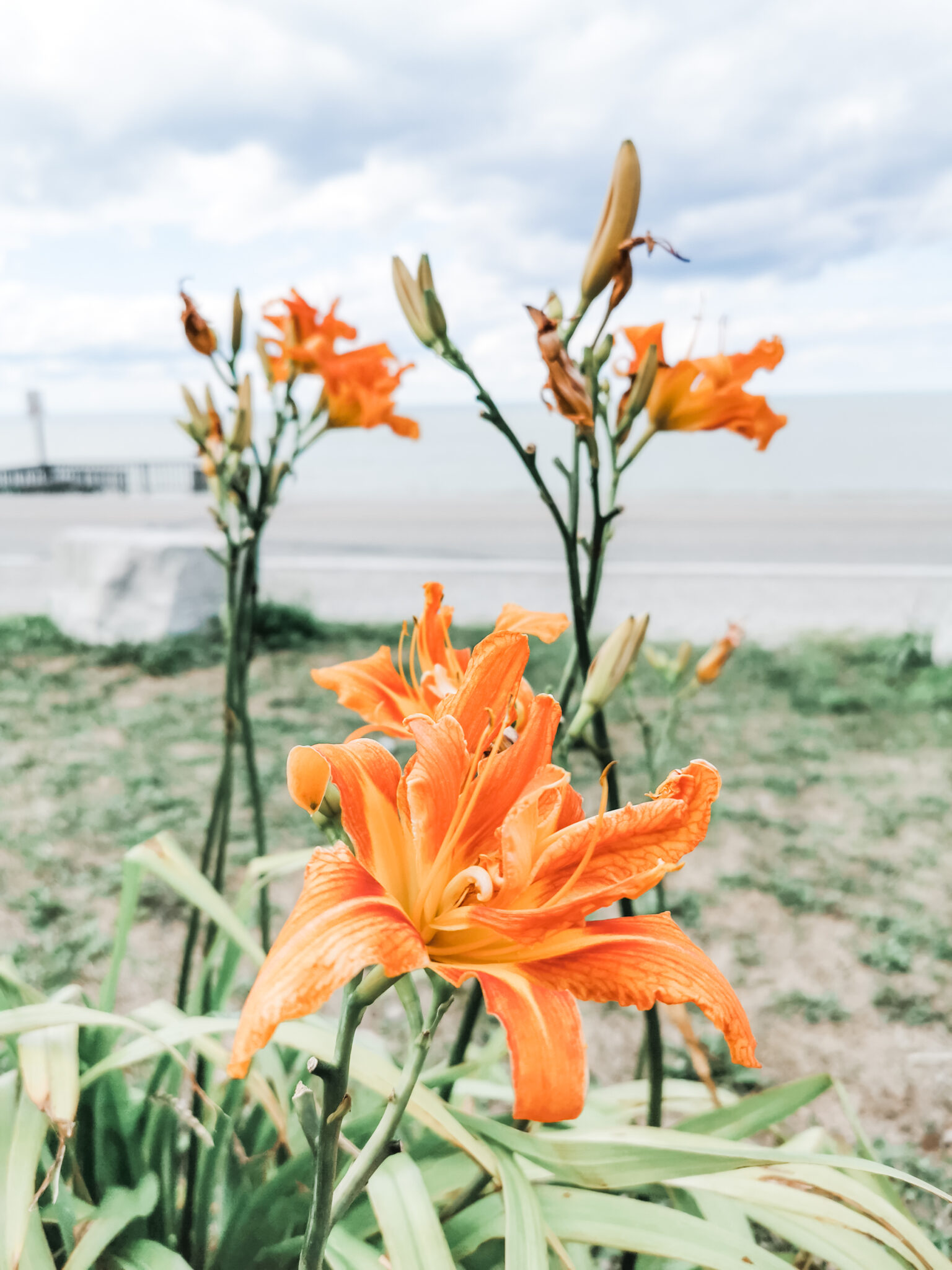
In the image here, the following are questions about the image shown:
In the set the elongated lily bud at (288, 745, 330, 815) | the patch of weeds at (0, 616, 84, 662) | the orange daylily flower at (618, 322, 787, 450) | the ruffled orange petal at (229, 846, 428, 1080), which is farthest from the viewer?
the patch of weeds at (0, 616, 84, 662)

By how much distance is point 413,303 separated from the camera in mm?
927

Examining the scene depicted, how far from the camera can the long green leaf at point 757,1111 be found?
98cm

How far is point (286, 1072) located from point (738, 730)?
300 centimetres

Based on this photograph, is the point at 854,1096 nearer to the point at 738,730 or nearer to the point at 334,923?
the point at 334,923

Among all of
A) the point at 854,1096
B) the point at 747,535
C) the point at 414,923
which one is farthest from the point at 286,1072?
the point at 747,535

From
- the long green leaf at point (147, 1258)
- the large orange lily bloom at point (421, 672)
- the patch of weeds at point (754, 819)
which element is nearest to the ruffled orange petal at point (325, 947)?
the large orange lily bloom at point (421, 672)

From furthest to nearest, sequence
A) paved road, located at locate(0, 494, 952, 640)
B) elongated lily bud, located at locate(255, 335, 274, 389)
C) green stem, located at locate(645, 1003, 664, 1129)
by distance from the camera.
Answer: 1. paved road, located at locate(0, 494, 952, 640)
2. elongated lily bud, located at locate(255, 335, 274, 389)
3. green stem, located at locate(645, 1003, 664, 1129)

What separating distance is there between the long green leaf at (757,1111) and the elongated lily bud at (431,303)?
0.92 meters

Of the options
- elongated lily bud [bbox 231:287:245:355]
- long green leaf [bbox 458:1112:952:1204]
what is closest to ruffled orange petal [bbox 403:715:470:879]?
long green leaf [bbox 458:1112:952:1204]

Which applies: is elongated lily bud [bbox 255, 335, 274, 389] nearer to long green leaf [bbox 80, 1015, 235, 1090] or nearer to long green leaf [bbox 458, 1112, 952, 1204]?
long green leaf [bbox 80, 1015, 235, 1090]

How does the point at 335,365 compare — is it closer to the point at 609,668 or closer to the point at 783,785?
the point at 609,668

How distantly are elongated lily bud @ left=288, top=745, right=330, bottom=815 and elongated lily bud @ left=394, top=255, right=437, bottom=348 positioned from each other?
557 millimetres

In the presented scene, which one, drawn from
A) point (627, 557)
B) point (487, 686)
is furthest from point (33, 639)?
point (627, 557)

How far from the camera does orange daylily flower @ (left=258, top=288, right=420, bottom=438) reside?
1.39m
